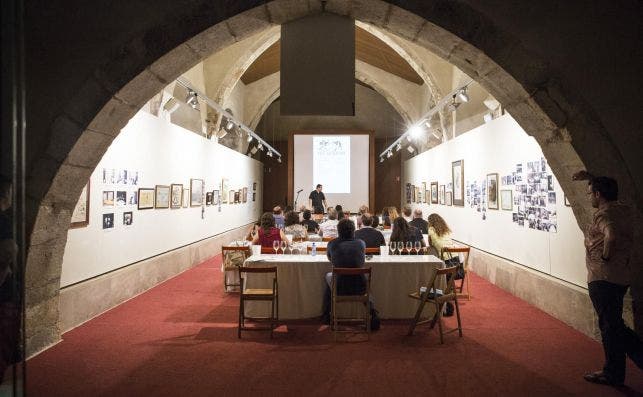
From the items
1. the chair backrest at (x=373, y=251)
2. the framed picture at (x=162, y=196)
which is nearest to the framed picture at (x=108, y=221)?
the framed picture at (x=162, y=196)

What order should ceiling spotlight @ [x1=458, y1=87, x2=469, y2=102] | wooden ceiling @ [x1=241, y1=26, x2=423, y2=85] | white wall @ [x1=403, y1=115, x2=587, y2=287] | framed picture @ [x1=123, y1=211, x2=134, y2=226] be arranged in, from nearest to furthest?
white wall @ [x1=403, y1=115, x2=587, y2=287] < framed picture @ [x1=123, y1=211, x2=134, y2=226] < ceiling spotlight @ [x1=458, y1=87, x2=469, y2=102] < wooden ceiling @ [x1=241, y1=26, x2=423, y2=85]

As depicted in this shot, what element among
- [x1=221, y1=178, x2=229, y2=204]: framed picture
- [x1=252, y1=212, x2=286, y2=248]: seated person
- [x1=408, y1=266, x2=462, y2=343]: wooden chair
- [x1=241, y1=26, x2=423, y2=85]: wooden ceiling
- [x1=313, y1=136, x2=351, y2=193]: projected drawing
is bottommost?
[x1=408, y1=266, x2=462, y2=343]: wooden chair

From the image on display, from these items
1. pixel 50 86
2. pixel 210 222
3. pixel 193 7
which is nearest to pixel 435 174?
pixel 210 222

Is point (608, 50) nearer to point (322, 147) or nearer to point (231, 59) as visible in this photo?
point (231, 59)

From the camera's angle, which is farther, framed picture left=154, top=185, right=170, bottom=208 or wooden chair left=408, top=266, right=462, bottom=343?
framed picture left=154, top=185, right=170, bottom=208

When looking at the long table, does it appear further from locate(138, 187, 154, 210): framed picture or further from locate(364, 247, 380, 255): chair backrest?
locate(138, 187, 154, 210): framed picture

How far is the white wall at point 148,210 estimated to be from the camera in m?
4.80

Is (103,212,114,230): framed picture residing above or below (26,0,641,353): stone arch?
below

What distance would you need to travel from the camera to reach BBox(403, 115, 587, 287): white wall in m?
4.62

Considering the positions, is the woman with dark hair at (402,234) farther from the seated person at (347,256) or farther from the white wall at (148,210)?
the white wall at (148,210)

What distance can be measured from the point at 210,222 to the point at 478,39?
24.7 feet

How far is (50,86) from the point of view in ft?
11.5

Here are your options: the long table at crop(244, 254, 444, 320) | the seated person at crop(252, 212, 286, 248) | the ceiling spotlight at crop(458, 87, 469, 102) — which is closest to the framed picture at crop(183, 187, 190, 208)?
the seated person at crop(252, 212, 286, 248)

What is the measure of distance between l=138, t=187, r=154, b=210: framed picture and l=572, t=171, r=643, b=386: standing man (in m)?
5.72
